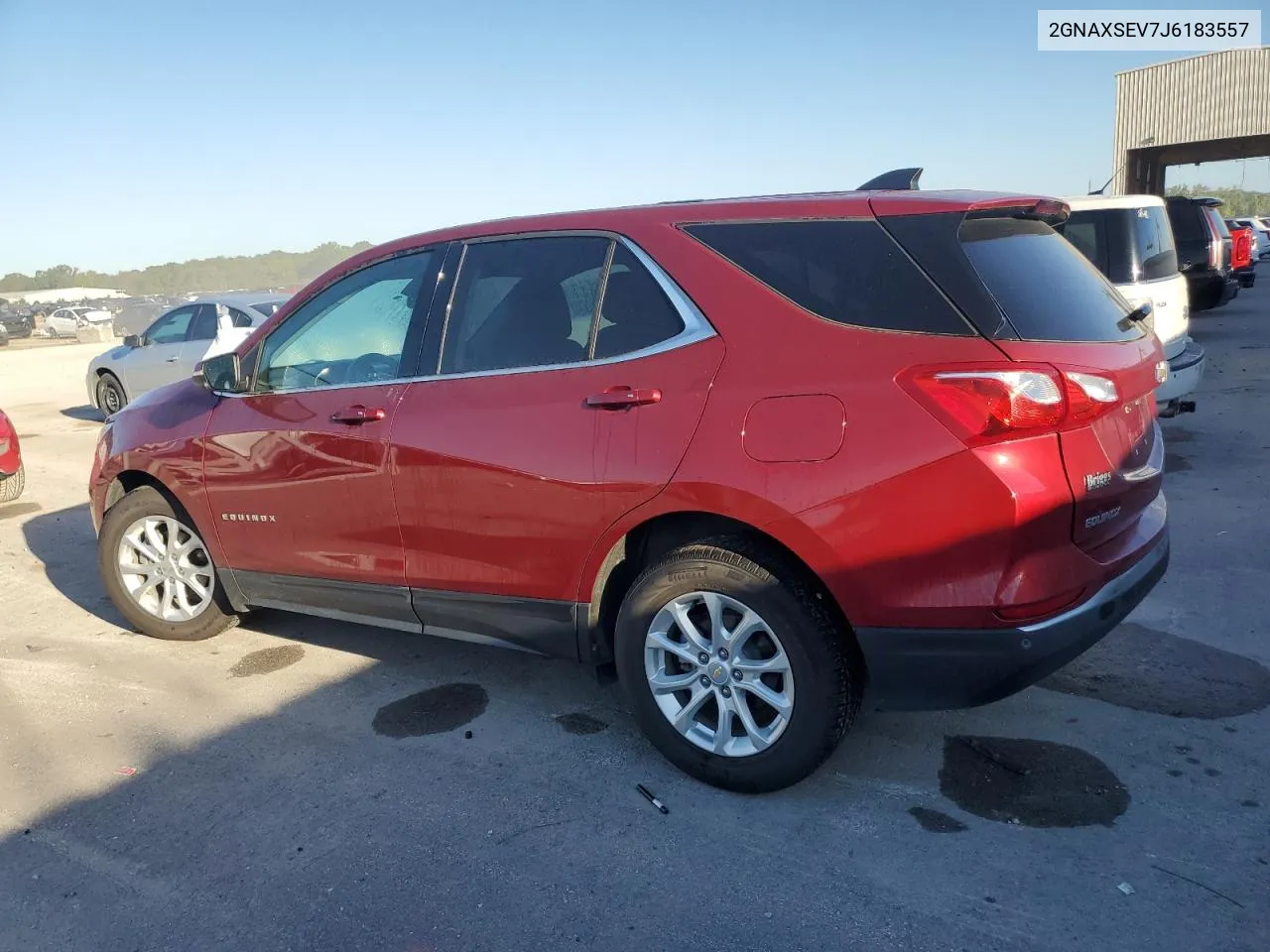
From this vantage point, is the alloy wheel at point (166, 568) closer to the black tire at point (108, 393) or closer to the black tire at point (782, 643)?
the black tire at point (782, 643)

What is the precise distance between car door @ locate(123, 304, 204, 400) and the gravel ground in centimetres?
771

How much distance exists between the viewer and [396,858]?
293cm

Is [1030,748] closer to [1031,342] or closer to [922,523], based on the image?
[922,523]

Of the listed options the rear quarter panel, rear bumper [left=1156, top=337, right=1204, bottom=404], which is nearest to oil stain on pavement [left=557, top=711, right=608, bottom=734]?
the rear quarter panel

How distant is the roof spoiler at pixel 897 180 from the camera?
371 cm

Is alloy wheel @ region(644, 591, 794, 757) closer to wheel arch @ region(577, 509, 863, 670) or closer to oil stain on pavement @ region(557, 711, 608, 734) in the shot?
wheel arch @ region(577, 509, 863, 670)

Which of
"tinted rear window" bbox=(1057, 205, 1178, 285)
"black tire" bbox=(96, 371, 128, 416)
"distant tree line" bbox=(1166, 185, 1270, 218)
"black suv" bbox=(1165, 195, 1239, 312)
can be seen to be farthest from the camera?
"distant tree line" bbox=(1166, 185, 1270, 218)

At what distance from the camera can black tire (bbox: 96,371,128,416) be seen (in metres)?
12.3

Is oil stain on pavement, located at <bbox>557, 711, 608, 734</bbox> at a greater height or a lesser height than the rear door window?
lesser

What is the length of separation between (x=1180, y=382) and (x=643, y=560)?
5.55m

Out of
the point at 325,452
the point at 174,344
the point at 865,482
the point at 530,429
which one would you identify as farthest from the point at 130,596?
the point at 174,344

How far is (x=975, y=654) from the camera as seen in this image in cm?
274

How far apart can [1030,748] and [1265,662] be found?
1293 millimetres

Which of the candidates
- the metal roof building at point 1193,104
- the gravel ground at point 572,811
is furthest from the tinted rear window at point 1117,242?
the metal roof building at point 1193,104
